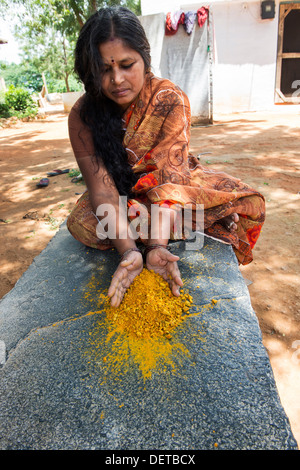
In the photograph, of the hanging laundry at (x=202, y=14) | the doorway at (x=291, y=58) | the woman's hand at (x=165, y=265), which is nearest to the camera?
the woman's hand at (x=165, y=265)

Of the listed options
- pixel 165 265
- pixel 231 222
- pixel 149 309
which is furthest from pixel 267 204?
pixel 149 309

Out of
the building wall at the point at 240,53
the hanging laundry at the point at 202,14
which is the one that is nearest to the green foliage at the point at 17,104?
the building wall at the point at 240,53

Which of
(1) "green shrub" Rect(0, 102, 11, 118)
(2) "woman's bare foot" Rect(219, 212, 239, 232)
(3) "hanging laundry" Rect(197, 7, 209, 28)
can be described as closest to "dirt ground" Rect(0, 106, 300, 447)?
(2) "woman's bare foot" Rect(219, 212, 239, 232)

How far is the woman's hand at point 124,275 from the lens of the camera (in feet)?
4.44

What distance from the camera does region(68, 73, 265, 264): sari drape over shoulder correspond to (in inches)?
64.7

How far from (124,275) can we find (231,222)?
2.75 ft

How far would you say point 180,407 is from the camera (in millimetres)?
1021

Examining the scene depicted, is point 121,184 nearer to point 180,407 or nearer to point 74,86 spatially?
point 180,407

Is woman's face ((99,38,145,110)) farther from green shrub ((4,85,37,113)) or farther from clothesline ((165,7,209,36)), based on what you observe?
green shrub ((4,85,37,113))

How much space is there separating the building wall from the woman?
27.3 feet

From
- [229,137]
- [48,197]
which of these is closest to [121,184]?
[48,197]

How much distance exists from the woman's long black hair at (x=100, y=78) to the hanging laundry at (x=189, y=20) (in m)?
6.89

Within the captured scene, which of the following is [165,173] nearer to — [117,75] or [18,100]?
[117,75]

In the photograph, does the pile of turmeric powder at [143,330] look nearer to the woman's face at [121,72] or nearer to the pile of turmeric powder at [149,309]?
the pile of turmeric powder at [149,309]
